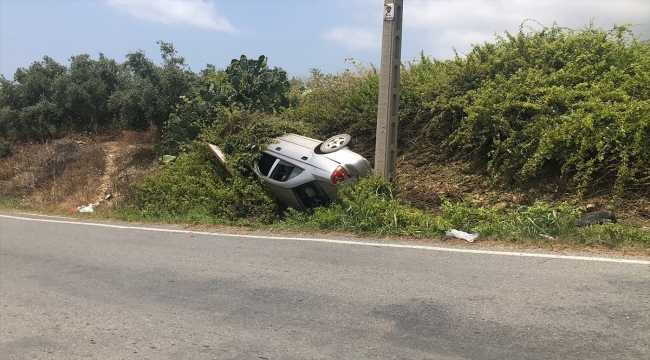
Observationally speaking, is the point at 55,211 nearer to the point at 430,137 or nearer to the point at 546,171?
the point at 430,137

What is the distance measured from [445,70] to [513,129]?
3878mm

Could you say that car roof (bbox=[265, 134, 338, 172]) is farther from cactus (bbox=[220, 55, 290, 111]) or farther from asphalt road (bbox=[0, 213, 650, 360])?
cactus (bbox=[220, 55, 290, 111])

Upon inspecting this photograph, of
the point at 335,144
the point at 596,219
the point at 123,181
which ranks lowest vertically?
the point at 123,181

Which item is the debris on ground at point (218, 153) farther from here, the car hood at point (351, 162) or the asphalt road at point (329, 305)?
the asphalt road at point (329, 305)

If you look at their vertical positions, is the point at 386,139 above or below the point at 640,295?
above

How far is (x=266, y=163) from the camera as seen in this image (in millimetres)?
11375

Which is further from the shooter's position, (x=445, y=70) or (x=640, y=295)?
(x=445, y=70)

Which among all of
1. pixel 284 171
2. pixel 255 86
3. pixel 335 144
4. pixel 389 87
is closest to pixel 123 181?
pixel 255 86

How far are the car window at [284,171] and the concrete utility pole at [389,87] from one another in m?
1.68

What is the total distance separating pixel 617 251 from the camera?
20.9ft

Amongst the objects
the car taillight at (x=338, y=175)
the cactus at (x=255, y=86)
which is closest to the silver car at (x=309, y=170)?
the car taillight at (x=338, y=175)

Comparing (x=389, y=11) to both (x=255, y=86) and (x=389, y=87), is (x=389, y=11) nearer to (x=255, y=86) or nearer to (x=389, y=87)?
(x=389, y=87)

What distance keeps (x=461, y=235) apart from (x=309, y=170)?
3679mm

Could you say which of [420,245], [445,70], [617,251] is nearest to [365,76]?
[445,70]
